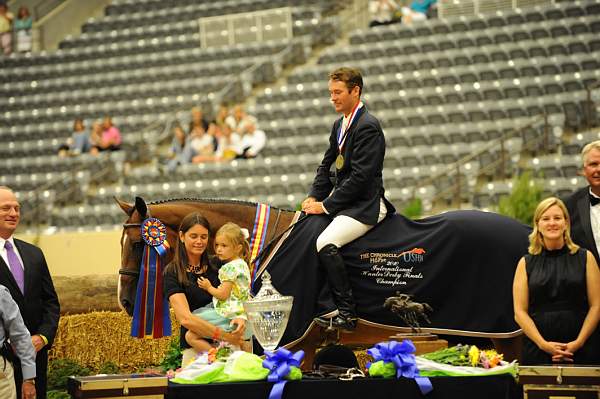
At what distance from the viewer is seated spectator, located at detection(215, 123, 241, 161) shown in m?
17.3

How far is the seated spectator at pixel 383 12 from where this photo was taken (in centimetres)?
2023

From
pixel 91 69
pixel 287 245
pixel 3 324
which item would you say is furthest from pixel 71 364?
pixel 91 69

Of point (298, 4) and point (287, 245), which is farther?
point (298, 4)

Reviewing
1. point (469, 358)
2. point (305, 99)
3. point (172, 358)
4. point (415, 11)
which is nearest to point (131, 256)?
point (172, 358)

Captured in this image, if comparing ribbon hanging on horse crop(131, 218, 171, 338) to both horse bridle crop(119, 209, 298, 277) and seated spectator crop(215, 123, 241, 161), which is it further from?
seated spectator crop(215, 123, 241, 161)

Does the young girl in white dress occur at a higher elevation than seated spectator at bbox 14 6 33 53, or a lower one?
lower

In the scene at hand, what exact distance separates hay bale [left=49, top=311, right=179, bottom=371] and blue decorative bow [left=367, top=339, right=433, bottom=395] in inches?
147

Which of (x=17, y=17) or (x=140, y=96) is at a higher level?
(x=17, y=17)

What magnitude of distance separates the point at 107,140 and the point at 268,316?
14.0 m

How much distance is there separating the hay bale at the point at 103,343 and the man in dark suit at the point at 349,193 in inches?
94.1

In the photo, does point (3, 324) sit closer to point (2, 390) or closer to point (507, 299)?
point (2, 390)

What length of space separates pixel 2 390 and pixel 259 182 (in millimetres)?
11349

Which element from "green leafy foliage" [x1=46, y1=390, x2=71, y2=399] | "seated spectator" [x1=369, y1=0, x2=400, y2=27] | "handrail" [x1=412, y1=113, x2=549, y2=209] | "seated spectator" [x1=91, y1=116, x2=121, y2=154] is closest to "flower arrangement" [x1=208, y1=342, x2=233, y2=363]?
"green leafy foliage" [x1=46, y1=390, x2=71, y2=399]

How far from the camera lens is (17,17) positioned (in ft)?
80.7
